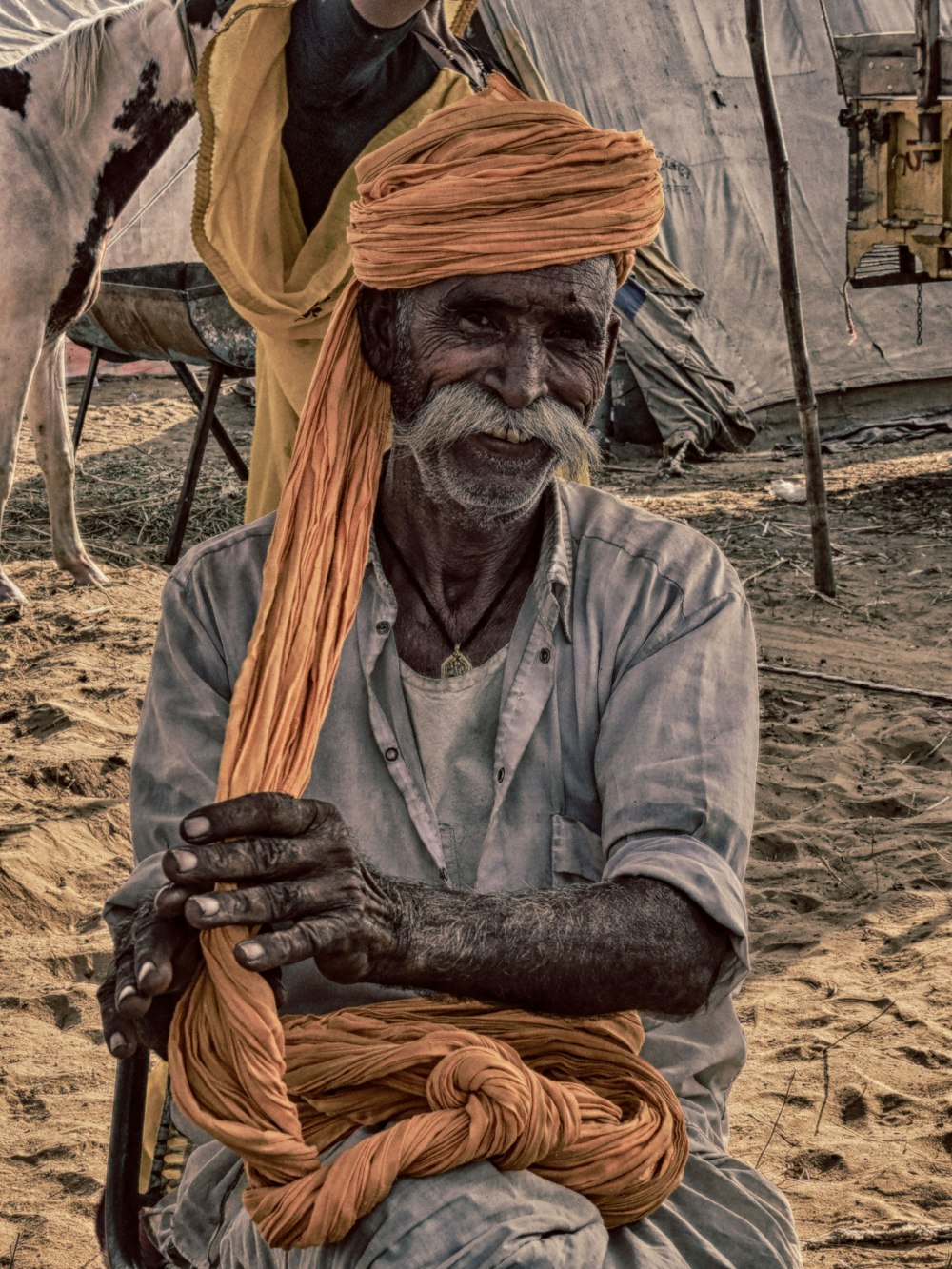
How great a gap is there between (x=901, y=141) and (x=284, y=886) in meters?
Answer: 7.69

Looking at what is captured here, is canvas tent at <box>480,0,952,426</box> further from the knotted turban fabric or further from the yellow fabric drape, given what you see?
the knotted turban fabric

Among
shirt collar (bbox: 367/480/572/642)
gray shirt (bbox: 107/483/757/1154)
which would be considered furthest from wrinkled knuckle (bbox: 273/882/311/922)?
shirt collar (bbox: 367/480/572/642)

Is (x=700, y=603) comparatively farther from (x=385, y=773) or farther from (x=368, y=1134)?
(x=368, y=1134)

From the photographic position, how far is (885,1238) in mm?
2705

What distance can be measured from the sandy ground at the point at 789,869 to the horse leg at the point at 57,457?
0.16 m

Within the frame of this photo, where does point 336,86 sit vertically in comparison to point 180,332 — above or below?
above

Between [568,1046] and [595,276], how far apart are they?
939 millimetres

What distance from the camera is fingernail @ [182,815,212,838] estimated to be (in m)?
1.53

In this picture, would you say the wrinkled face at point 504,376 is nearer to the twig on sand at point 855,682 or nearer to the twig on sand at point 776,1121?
the twig on sand at point 776,1121

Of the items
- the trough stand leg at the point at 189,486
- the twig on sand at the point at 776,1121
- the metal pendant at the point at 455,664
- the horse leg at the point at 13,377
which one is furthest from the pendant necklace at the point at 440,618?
the trough stand leg at the point at 189,486

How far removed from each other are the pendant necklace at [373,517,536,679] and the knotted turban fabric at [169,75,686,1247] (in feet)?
0.35

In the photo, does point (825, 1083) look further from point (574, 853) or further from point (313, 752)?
point (313, 752)

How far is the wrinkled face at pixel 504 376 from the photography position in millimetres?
1969

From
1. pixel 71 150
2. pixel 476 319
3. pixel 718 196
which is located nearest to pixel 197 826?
pixel 476 319
